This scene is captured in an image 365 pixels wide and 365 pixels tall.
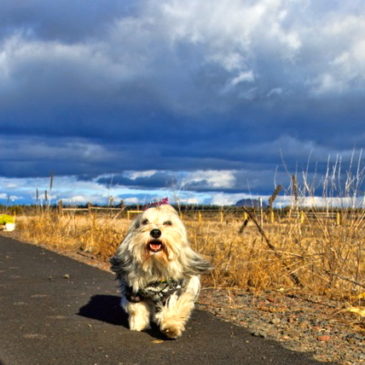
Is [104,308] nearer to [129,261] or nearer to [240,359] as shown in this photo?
[129,261]

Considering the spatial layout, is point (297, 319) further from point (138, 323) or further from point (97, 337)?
point (97, 337)

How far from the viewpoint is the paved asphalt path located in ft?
20.4

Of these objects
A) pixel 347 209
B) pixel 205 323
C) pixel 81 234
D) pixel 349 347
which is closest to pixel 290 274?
pixel 347 209

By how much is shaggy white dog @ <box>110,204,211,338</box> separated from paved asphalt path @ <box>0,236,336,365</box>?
0.22 metres

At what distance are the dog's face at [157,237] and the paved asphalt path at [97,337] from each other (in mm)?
935

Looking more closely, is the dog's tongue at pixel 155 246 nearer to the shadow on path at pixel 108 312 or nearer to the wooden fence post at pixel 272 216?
the shadow on path at pixel 108 312

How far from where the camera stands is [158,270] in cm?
705

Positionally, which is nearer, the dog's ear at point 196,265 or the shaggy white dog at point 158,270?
the shaggy white dog at point 158,270

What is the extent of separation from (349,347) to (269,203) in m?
6.03

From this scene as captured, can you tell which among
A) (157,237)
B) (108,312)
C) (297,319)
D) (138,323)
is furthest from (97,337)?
(297,319)

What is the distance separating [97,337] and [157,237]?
4.63ft

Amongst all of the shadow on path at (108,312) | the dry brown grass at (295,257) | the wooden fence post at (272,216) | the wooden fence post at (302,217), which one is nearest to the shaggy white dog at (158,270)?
the shadow on path at (108,312)

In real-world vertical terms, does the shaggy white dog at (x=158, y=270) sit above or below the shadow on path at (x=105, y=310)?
above

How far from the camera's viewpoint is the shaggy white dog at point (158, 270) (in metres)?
6.83
